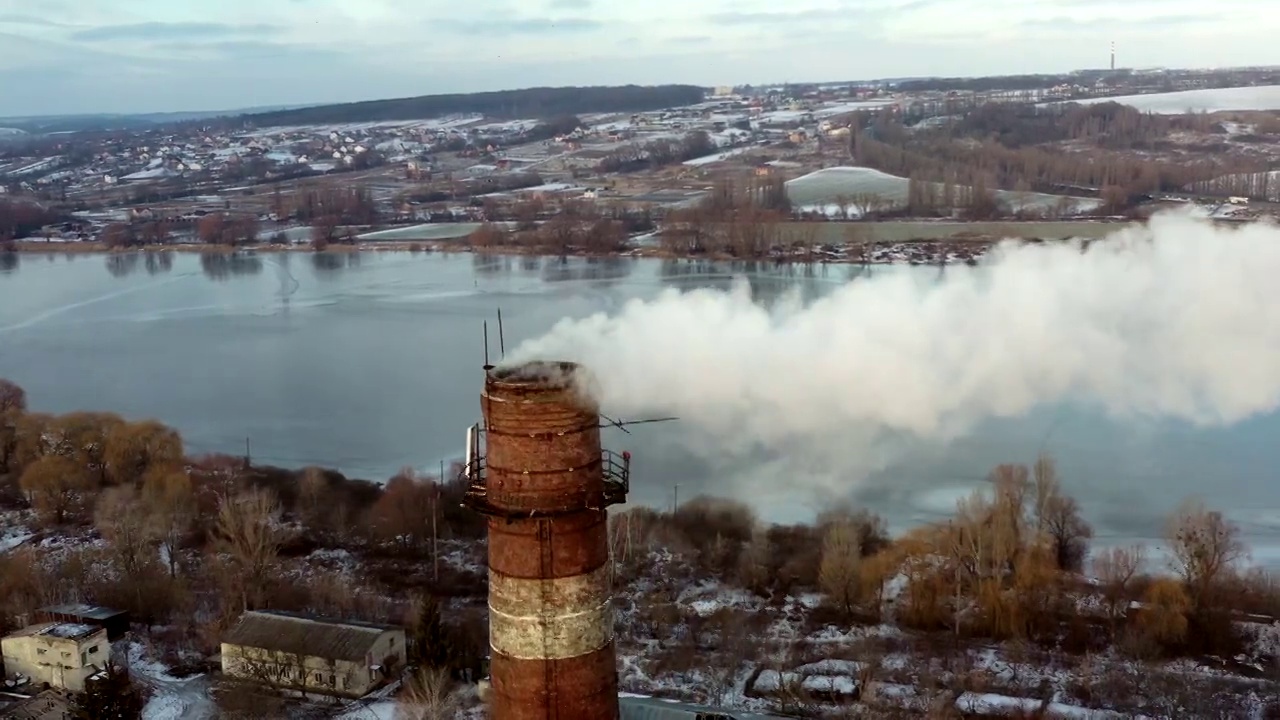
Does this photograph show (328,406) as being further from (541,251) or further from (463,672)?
(541,251)

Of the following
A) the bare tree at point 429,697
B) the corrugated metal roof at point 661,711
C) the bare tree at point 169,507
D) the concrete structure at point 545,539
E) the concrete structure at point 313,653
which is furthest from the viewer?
the bare tree at point 169,507

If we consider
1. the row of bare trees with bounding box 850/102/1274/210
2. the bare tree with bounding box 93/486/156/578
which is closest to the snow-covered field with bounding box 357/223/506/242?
the row of bare trees with bounding box 850/102/1274/210

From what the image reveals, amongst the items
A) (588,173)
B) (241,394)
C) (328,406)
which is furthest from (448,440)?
(588,173)

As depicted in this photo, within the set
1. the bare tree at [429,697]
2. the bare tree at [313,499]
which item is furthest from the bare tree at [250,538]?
the bare tree at [429,697]

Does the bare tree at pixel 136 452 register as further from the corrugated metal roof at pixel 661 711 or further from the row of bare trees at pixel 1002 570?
the corrugated metal roof at pixel 661 711

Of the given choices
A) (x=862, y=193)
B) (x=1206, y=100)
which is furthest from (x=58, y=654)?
(x=1206, y=100)

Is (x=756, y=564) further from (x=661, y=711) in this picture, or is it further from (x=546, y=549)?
(x=546, y=549)
